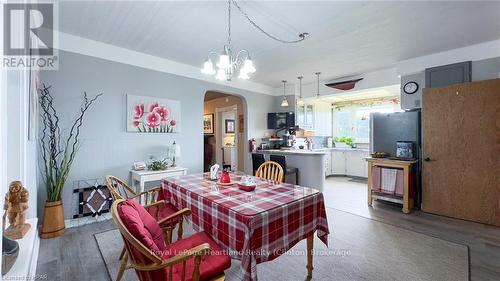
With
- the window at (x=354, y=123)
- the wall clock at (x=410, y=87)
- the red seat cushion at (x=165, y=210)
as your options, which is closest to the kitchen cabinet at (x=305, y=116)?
the window at (x=354, y=123)

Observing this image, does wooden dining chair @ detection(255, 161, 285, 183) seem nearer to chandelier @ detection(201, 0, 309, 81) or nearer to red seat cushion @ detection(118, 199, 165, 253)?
chandelier @ detection(201, 0, 309, 81)

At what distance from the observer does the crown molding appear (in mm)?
2982

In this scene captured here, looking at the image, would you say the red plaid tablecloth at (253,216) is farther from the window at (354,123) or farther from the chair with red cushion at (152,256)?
the window at (354,123)

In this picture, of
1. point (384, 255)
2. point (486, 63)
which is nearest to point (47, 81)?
point (384, 255)

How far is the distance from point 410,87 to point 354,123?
2796mm

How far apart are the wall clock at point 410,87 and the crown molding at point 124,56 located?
133 inches

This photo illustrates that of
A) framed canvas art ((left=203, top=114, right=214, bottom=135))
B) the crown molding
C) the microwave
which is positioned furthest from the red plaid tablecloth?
framed canvas art ((left=203, top=114, right=214, bottom=135))

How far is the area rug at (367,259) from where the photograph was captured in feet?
6.44

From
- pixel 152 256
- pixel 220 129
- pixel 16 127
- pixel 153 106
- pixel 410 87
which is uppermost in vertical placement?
pixel 410 87

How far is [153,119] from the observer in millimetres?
3684

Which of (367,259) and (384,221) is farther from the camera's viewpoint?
(384,221)

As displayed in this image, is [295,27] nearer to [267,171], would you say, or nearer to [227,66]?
[227,66]

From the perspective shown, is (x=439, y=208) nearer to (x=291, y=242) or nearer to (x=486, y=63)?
(x=486, y=63)

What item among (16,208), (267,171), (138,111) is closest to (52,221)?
(16,208)
